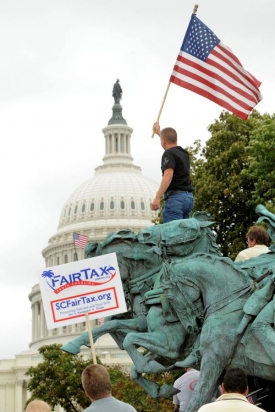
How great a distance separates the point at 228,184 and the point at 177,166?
992 inches

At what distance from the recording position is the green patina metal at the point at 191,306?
13.9 metres

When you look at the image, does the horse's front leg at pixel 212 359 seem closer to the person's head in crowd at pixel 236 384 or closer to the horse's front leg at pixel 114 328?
the horse's front leg at pixel 114 328

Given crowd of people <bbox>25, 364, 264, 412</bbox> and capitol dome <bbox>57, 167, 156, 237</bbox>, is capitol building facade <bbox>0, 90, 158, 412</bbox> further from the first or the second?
crowd of people <bbox>25, 364, 264, 412</bbox>

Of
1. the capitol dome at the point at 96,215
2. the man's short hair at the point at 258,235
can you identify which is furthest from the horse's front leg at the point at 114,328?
the capitol dome at the point at 96,215

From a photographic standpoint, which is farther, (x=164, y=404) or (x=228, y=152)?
(x=164, y=404)

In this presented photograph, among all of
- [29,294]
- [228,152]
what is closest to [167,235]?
[228,152]

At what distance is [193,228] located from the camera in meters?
15.8

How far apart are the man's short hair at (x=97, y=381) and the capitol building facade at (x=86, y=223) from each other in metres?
121

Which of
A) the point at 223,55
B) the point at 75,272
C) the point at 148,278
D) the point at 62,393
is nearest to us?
the point at 75,272

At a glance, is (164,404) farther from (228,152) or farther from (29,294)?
(29,294)

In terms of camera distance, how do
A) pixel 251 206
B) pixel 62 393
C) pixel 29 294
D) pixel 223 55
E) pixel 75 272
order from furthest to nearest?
pixel 29 294
pixel 62 393
pixel 251 206
pixel 223 55
pixel 75 272

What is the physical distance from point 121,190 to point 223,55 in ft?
465

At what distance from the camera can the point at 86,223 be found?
15312cm

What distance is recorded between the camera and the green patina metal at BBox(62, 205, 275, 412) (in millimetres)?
13914
